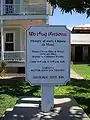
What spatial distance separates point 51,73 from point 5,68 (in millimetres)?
17168

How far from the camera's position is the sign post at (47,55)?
888 centimetres

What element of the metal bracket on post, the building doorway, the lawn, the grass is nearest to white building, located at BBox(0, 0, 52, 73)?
the grass

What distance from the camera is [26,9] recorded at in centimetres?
2738

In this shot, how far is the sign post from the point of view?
349 inches

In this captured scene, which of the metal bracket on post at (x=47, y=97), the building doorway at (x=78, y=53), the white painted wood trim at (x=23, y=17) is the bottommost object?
the building doorway at (x=78, y=53)

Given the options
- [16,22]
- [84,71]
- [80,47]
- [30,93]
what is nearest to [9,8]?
[16,22]

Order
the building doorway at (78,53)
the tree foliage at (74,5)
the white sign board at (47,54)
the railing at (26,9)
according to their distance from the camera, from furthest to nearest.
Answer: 1. the building doorway at (78,53)
2. the railing at (26,9)
3. the tree foliage at (74,5)
4. the white sign board at (47,54)

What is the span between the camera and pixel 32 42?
8.89 meters

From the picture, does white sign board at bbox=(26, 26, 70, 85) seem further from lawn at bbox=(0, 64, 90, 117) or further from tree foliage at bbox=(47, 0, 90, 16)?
tree foliage at bbox=(47, 0, 90, 16)

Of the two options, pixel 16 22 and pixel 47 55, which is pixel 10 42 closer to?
pixel 16 22

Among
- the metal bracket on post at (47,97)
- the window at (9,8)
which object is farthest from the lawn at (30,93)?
the window at (9,8)

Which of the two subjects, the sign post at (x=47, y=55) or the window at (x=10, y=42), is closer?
the sign post at (x=47, y=55)

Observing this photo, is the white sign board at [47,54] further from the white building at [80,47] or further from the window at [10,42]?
the white building at [80,47]

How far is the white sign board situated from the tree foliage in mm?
7252
